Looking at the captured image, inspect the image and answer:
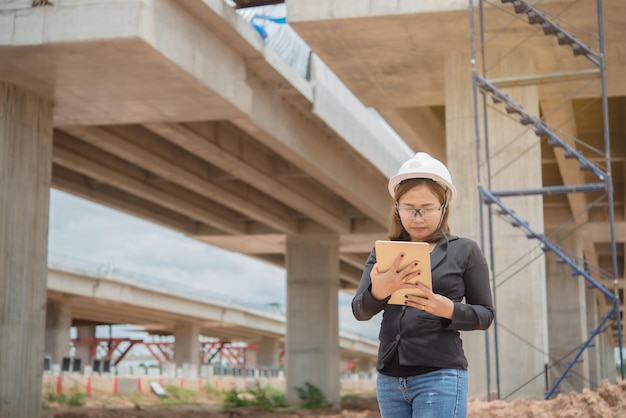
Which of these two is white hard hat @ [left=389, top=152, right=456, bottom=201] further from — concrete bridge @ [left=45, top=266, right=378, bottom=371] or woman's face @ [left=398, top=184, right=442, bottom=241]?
concrete bridge @ [left=45, top=266, right=378, bottom=371]

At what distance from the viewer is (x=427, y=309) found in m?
4.05

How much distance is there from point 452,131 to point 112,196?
17742 mm

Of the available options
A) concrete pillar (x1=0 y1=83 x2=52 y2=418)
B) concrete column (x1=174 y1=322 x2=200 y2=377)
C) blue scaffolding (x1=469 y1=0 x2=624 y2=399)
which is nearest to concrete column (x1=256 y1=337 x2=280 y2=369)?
concrete column (x1=174 y1=322 x2=200 y2=377)

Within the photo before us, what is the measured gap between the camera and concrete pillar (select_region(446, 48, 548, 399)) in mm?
18672

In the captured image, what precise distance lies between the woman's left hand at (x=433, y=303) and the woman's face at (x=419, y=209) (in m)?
0.36

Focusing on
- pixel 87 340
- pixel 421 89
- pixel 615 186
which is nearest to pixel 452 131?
pixel 421 89

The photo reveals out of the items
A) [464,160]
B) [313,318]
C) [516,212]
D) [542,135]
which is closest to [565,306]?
[313,318]

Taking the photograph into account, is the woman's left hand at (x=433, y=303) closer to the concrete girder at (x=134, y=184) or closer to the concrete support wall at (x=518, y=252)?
the concrete support wall at (x=518, y=252)

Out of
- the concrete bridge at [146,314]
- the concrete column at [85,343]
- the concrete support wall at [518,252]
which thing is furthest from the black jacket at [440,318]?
the concrete column at [85,343]

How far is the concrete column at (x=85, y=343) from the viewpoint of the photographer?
3078 inches

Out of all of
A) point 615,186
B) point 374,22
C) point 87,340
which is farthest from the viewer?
point 87,340

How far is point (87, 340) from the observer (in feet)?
257

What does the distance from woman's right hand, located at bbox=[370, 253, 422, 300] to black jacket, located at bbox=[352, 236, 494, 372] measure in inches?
3.8

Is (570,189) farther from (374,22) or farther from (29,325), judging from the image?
(29,325)
